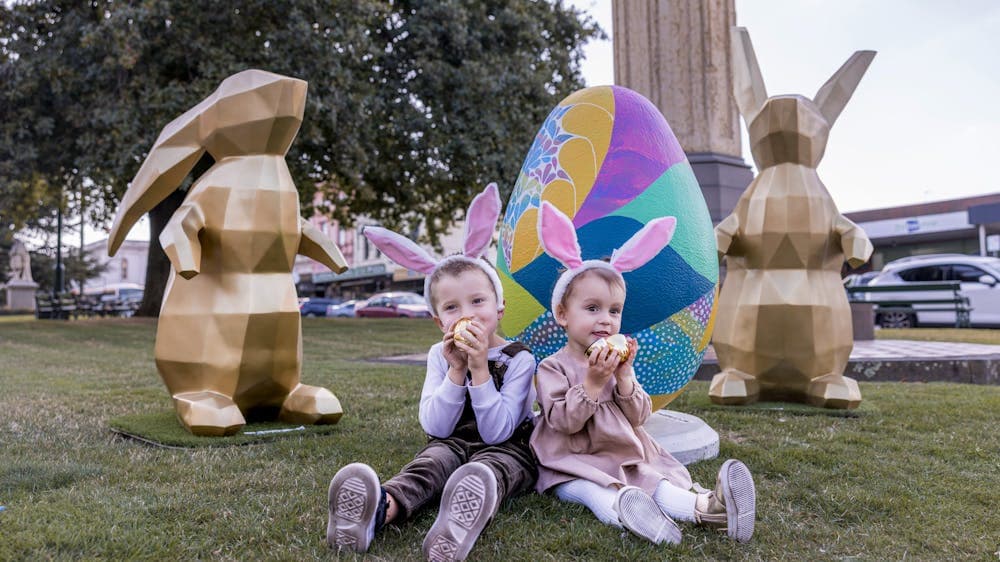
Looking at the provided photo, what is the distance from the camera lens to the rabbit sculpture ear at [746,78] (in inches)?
193

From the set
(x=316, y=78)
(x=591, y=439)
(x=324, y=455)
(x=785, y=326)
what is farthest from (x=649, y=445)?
(x=316, y=78)

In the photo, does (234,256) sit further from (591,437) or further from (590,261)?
(591,437)

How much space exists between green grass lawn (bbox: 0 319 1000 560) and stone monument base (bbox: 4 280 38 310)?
27.1m

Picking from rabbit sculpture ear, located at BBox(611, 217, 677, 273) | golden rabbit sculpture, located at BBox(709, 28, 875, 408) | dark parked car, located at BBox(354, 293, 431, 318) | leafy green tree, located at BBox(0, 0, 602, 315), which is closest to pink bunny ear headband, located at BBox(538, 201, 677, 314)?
rabbit sculpture ear, located at BBox(611, 217, 677, 273)

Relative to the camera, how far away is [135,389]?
19.3ft

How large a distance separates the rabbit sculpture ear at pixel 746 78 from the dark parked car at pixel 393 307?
22883mm

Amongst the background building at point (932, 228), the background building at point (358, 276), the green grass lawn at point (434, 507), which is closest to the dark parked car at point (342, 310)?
the background building at point (358, 276)

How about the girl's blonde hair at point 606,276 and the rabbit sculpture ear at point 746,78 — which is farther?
the rabbit sculpture ear at point 746,78

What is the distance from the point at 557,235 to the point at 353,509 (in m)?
1.18

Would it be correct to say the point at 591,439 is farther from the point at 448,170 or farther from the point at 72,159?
the point at 72,159

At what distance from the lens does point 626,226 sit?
332cm

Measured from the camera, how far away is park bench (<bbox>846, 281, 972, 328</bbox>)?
12.9 meters

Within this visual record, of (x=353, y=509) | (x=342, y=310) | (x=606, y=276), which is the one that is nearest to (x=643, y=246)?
(x=606, y=276)

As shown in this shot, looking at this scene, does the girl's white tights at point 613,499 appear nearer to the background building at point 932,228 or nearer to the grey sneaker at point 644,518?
the grey sneaker at point 644,518
